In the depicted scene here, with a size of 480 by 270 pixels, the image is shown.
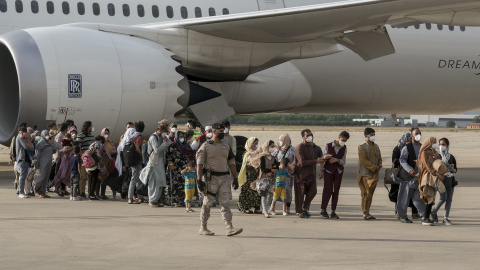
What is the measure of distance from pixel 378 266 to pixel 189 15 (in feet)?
39.7

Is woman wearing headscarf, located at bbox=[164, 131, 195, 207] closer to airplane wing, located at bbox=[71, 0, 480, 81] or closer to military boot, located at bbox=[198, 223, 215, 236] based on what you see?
airplane wing, located at bbox=[71, 0, 480, 81]

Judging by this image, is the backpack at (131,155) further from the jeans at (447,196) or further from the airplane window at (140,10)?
the airplane window at (140,10)

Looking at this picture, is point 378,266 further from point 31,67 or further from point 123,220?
point 31,67

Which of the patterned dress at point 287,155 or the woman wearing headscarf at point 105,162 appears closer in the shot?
the patterned dress at point 287,155

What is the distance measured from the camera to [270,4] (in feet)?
65.0

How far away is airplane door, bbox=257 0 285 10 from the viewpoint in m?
19.7

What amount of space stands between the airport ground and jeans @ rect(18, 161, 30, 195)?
523 mm

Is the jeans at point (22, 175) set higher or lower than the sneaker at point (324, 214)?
higher

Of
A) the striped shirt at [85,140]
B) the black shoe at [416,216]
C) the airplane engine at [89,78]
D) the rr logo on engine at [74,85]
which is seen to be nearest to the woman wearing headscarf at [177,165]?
the striped shirt at [85,140]

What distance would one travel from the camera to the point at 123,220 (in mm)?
11781

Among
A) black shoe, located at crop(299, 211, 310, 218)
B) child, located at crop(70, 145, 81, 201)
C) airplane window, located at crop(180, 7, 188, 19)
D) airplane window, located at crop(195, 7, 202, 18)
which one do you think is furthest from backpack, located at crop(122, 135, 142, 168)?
airplane window, located at crop(195, 7, 202, 18)

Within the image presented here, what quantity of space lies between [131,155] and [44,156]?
5.89ft

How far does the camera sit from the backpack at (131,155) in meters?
14.0

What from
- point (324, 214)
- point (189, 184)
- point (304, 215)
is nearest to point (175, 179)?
point (189, 184)
